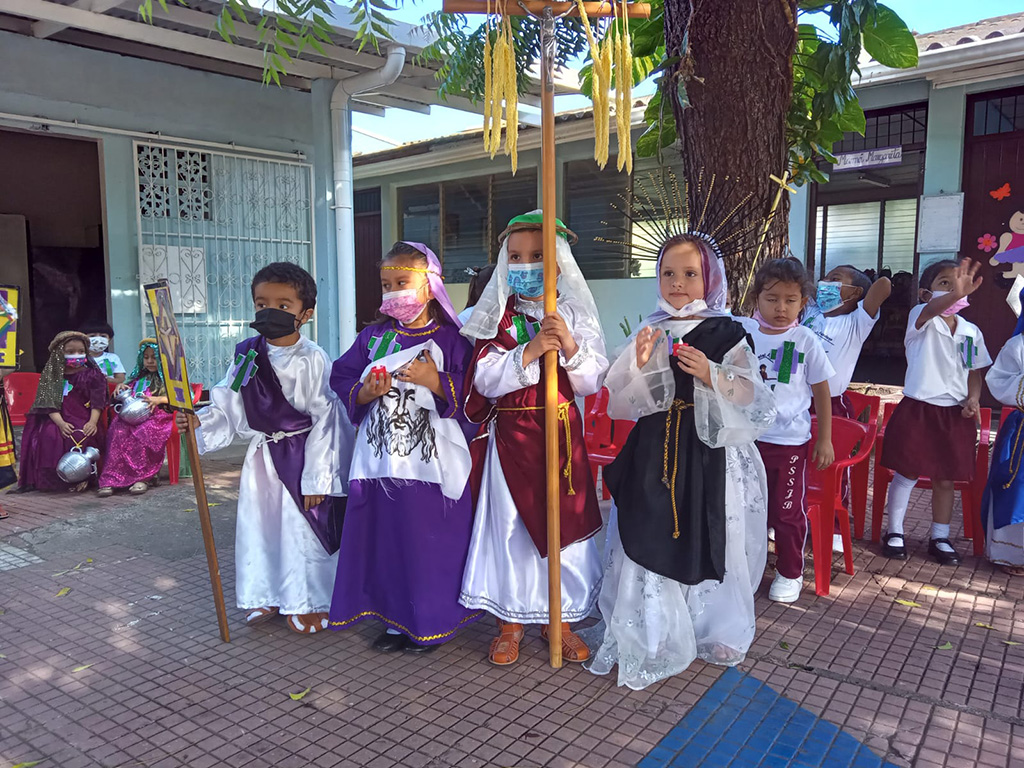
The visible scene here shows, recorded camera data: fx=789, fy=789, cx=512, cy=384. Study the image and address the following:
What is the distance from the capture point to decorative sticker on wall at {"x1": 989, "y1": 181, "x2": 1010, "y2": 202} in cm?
803

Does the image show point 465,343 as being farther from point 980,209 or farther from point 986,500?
point 980,209

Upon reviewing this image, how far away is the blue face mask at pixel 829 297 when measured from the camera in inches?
192

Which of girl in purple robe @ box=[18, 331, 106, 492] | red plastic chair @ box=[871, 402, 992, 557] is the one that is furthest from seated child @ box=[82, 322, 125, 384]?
red plastic chair @ box=[871, 402, 992, 557]

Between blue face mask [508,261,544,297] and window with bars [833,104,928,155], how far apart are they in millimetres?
6791

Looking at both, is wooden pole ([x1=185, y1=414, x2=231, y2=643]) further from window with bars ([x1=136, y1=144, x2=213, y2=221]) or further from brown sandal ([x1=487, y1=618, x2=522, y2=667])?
window with bars ([x1=136, y1=144, x2=213, y2=221])

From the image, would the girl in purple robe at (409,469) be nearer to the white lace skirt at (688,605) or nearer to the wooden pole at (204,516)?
the wooden pole at (204,516)

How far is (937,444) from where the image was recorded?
4.47 metres

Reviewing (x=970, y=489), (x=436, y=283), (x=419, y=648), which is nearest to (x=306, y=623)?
(x=419, y=648)

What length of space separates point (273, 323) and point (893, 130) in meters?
8.09

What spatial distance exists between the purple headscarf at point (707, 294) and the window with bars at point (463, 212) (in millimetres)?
9172

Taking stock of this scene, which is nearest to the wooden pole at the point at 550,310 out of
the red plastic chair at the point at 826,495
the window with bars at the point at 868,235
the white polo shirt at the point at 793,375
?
the white polo shirt at the point at 793,375

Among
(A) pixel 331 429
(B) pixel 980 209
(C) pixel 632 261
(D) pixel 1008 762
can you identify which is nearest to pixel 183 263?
(A) pixel 331 429

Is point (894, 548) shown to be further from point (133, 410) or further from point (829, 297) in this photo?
point (133, 410)

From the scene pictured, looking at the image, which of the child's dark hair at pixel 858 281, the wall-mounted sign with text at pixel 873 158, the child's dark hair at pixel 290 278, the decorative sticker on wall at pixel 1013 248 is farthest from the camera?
the wall-mounted sign with text at pixel 873 158
